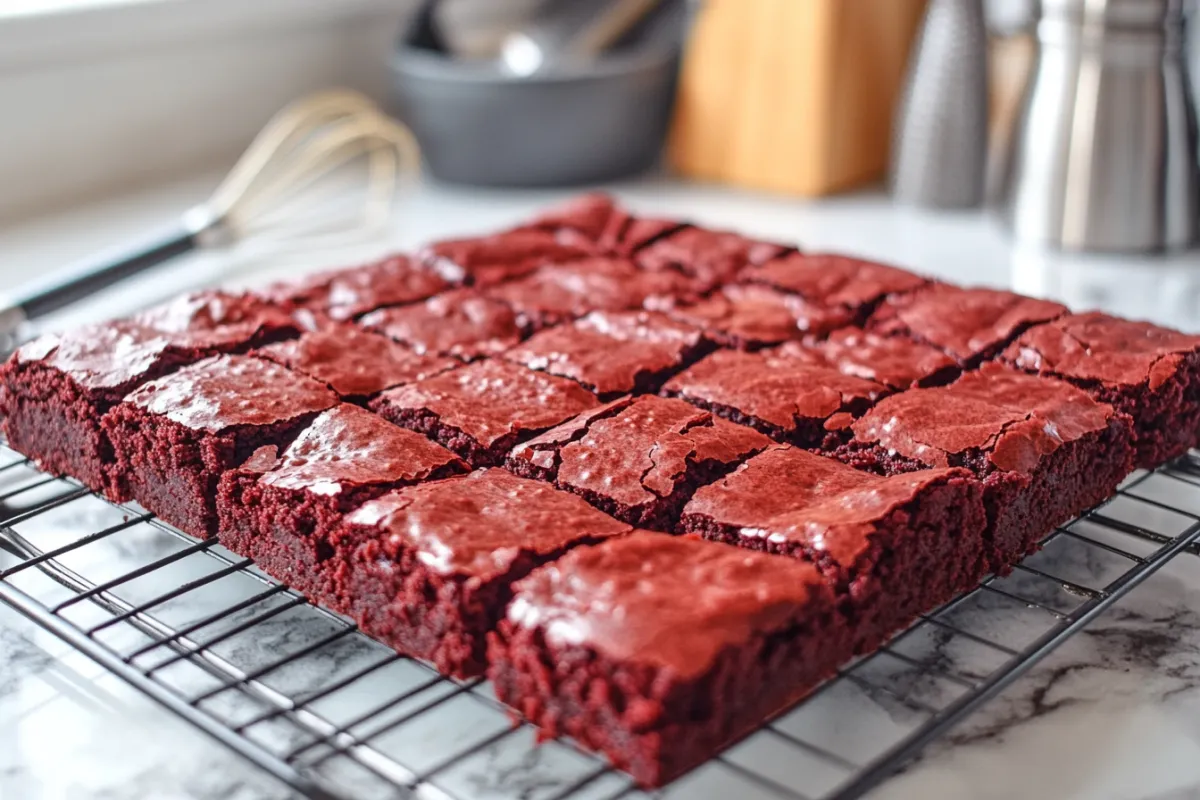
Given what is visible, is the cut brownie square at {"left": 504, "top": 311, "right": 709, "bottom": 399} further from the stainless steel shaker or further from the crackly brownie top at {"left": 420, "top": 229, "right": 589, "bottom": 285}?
the stainless steel shaker

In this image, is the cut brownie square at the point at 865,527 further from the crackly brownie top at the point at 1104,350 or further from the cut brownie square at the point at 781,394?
the crackly brownie top at the point at 1104,350

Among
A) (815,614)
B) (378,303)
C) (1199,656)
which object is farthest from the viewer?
(378,303)

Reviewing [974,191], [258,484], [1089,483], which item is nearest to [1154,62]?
[974,191]

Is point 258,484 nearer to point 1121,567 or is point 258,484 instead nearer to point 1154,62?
point 1121,567

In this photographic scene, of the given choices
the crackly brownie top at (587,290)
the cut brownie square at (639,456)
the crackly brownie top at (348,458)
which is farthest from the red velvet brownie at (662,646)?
the crackly brownie top at (587,290)

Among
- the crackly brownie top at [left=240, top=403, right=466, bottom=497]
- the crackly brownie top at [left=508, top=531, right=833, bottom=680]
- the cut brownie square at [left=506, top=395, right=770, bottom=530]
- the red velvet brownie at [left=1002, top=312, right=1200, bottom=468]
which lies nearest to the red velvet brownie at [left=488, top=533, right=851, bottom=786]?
the crackly brownie top at [left=508, top=531, right=833, bottom=680]

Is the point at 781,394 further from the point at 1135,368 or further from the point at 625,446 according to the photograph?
the point at 1135,368

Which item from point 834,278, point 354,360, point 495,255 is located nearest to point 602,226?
point 495,255
